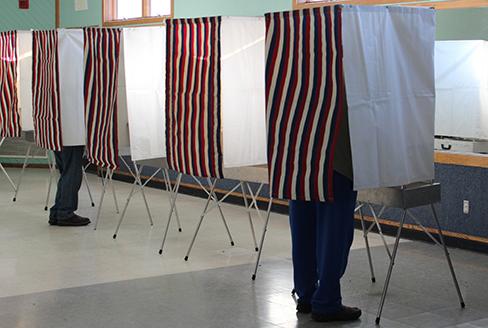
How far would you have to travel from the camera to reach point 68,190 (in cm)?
599

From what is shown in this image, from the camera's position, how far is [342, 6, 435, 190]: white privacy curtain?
347 cm

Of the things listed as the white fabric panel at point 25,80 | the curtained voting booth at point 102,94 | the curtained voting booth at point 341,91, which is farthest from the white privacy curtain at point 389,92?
the white fabric panel at point 25,80

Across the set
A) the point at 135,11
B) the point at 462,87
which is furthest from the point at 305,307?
the point at 135,11

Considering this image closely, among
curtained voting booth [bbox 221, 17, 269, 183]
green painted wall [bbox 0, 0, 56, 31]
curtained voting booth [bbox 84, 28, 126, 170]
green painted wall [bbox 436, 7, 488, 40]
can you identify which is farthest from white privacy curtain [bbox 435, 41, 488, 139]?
green painted wall [bbox 0, 0, 56, 31]

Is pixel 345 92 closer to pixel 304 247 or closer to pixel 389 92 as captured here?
pixel 389 92

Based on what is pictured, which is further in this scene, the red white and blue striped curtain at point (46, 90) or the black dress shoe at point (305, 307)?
the red white and blue striped curtain at point (46, 90)

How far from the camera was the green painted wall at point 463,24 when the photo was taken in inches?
200

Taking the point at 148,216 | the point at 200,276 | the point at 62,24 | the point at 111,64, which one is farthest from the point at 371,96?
the point at 62,24

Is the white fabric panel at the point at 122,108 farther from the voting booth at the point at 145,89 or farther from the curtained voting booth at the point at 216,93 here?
the curtained voting booth at the point at 216,93

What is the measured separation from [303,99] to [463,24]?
202cm

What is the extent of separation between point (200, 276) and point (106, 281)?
19.2 inches

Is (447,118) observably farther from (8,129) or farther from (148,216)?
(8,129)

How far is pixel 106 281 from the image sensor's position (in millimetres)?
4375

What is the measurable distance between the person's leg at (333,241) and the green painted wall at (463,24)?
1910mm
